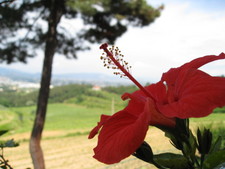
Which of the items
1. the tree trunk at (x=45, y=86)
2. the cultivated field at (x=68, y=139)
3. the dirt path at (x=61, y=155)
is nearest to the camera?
the cultivated field at (x=68, y=139)

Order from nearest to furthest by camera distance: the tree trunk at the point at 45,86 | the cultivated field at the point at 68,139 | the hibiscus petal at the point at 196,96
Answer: the hibiscus petal at the point at 196,96, the cultivated field at the point at 68,139, the tree trunk at the point at 45,86

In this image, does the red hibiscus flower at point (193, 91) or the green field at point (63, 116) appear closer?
the red hibiscus flower at point (193, 91)

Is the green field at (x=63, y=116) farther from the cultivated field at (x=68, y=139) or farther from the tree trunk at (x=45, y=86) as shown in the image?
the tree trunk at (x=45, y=86)

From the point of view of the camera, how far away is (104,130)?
24cm

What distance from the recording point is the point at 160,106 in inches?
9.2

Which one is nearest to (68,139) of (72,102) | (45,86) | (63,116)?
(45,86)

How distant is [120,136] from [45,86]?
334 cm

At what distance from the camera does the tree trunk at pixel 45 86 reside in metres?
3.29

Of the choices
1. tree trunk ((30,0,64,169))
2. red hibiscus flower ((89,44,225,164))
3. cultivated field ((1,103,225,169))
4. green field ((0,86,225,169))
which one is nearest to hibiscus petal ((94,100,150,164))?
red hibiscus flower ((89,44,225,164))

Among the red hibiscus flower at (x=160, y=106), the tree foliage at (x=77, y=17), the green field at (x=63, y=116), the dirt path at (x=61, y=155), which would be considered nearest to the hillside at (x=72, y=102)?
the green field at (x=63, y=116)

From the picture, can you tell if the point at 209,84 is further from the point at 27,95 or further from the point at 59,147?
the point at 27,95

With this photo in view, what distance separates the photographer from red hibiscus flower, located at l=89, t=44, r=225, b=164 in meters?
0.20

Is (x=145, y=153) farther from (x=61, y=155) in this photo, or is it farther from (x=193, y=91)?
(x=61, y=155)

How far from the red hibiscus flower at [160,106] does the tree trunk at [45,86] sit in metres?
3.14
